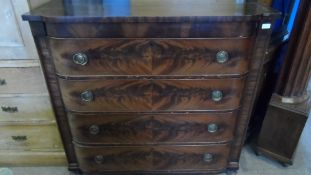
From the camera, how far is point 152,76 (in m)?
1.08

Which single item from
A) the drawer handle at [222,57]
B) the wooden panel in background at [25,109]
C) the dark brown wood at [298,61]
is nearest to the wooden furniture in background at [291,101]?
the dark brown wood at [298,61]

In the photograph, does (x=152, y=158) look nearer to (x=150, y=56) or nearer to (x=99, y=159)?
(x=99, y=159)

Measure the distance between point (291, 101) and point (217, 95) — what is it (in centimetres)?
56

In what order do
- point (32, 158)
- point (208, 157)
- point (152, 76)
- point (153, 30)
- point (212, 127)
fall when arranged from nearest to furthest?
point (153, 30) → point (152, 76) → point (212, 127) → point (208, 157) → point (32, 158)

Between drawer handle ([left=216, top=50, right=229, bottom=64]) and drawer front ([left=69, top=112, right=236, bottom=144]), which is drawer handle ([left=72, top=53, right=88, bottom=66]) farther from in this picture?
drawer handle ([left=216, top=50, right=229, bottom=64])

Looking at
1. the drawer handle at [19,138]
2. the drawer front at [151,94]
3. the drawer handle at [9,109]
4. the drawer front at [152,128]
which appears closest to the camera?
the drawer front at [151,94]

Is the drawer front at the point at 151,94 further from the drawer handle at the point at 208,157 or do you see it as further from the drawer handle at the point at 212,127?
the drawer handle at the point at 208,157

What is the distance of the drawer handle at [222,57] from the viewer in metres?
1.03

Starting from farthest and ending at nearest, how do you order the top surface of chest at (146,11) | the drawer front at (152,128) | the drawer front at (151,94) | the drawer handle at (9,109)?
the drawer handle at (9,109) → the drawer front at (152,128) → the drawer front at (151,94) → the top surface of chest at (146,11)

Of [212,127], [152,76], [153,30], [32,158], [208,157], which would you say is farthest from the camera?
[32,158]

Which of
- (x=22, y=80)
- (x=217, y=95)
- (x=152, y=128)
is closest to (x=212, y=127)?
(x=217, y=95)

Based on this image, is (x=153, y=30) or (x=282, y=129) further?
(x=282, y=129)

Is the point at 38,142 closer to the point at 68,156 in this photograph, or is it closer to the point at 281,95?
the point at 68,156

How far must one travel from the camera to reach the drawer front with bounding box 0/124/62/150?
1385mm
